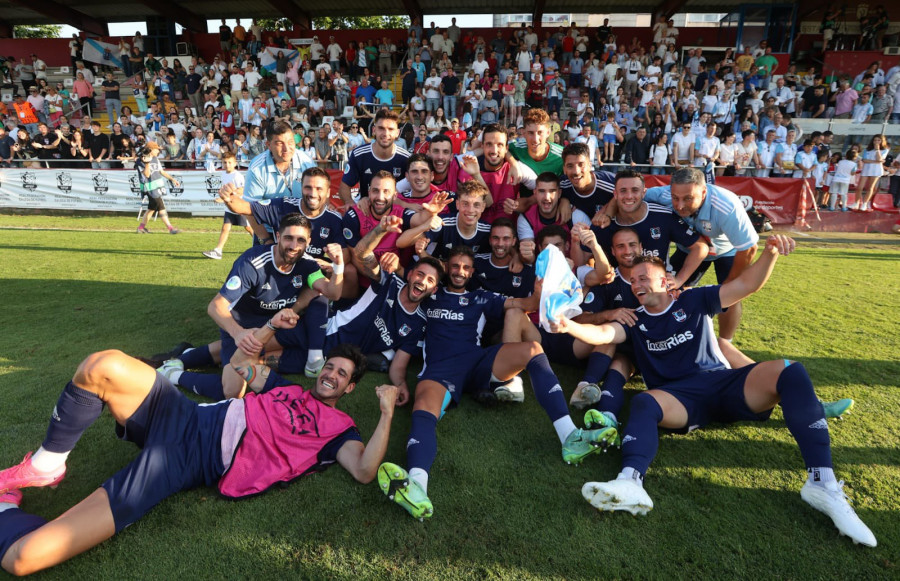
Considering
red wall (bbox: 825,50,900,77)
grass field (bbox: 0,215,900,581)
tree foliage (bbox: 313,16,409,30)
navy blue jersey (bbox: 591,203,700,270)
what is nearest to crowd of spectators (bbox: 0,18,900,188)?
red wall (bbox: 825,50,900,77)

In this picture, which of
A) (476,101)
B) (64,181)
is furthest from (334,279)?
(64,181)

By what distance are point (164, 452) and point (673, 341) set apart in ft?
11.3

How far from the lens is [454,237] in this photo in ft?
16.5

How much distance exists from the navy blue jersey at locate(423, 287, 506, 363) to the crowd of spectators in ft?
24.0

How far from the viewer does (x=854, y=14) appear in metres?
19.5

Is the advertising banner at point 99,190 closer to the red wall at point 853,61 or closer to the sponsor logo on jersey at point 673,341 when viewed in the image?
the sponsor logo on jersey at point 673,341

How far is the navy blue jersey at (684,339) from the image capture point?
11.6 ft

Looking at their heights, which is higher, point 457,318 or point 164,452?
point 457,318

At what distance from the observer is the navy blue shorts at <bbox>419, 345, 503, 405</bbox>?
3.85 m

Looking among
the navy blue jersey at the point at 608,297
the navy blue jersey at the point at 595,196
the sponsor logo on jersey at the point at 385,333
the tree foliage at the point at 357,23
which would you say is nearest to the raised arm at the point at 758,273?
the navy blue jersey at the point at 608,297

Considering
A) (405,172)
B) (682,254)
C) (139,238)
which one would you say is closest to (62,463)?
(405,172)

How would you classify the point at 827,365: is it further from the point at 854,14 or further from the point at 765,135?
the point at 854,14

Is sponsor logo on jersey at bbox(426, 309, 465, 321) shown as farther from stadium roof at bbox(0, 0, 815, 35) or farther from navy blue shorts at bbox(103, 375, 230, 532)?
stadium roof at bbox(0, 0, 815, 35)

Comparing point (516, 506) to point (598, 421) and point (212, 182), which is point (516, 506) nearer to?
point (598, 421)
